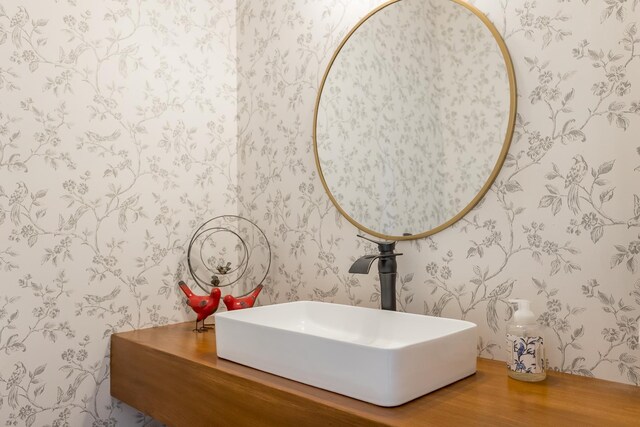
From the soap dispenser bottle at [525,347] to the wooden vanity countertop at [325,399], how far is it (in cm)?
2

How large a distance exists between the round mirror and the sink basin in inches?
11.2

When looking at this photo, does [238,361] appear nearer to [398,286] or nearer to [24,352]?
[398,286]

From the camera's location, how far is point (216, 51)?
2.03 meters

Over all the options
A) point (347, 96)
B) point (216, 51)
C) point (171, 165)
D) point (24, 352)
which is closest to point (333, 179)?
point (347, 96)

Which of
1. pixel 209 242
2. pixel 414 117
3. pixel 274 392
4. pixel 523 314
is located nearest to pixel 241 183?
pixel 209 242

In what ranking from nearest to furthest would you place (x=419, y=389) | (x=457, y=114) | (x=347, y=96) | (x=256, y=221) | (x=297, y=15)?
(x=419, y=389) → (x=457, y=114) → (x=347, y=96) → (x=297, y=15) → (x=256, y=221)

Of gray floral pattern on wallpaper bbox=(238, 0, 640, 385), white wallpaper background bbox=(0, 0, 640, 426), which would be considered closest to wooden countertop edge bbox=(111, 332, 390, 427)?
white wallpaper background bbox=(0, 0, 640, 426)

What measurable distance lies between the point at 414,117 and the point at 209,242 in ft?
3.19

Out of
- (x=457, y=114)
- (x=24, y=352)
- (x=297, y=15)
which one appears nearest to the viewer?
(x=457, y=114)

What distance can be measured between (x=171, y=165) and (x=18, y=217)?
0.55 m

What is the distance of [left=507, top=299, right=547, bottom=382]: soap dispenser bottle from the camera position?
1114 mm

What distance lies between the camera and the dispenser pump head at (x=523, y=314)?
1.15 metres

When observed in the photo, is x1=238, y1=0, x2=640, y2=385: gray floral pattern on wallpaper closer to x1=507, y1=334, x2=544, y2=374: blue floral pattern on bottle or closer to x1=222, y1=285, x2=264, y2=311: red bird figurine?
x1=507, y1=334, x2=544, y2=374: blue floral pattern on bottle

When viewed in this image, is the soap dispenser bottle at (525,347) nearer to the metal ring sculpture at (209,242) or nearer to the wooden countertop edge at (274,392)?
the wooden countertop edge at (274,392)
